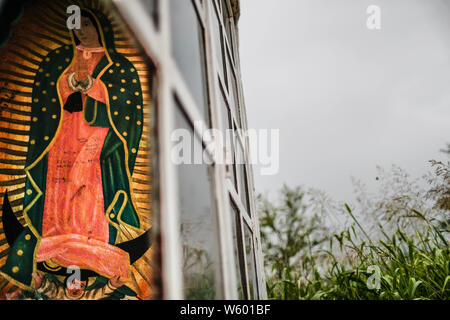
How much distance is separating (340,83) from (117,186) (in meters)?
3.24

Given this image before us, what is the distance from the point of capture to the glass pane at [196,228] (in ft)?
1.82

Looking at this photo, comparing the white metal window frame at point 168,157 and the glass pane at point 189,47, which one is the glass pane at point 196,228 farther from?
the glass pane at point 189,47

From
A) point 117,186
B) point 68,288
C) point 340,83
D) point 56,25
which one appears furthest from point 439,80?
point 68,288

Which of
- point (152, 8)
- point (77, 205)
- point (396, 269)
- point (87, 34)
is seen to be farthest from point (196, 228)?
point (87, 34)

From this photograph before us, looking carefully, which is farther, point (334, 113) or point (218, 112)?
point (334, 113)

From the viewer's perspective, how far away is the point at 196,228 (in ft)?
2.06

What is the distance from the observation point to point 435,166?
1.51 metres

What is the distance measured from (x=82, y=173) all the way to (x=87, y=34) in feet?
2.85

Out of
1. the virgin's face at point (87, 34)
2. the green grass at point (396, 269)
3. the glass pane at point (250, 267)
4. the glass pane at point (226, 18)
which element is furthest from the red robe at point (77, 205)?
the green grass at point (396, 269)

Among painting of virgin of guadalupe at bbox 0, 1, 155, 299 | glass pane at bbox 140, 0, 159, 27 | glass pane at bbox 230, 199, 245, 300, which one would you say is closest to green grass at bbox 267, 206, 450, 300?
glass pane at bbox 230, 199, 245, 300

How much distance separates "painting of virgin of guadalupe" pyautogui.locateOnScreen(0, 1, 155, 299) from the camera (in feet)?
5.43

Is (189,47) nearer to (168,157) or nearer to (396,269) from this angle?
(168,157)

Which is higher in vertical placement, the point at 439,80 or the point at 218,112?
the point at 439,80

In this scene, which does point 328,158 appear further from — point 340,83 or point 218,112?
point 218,112
